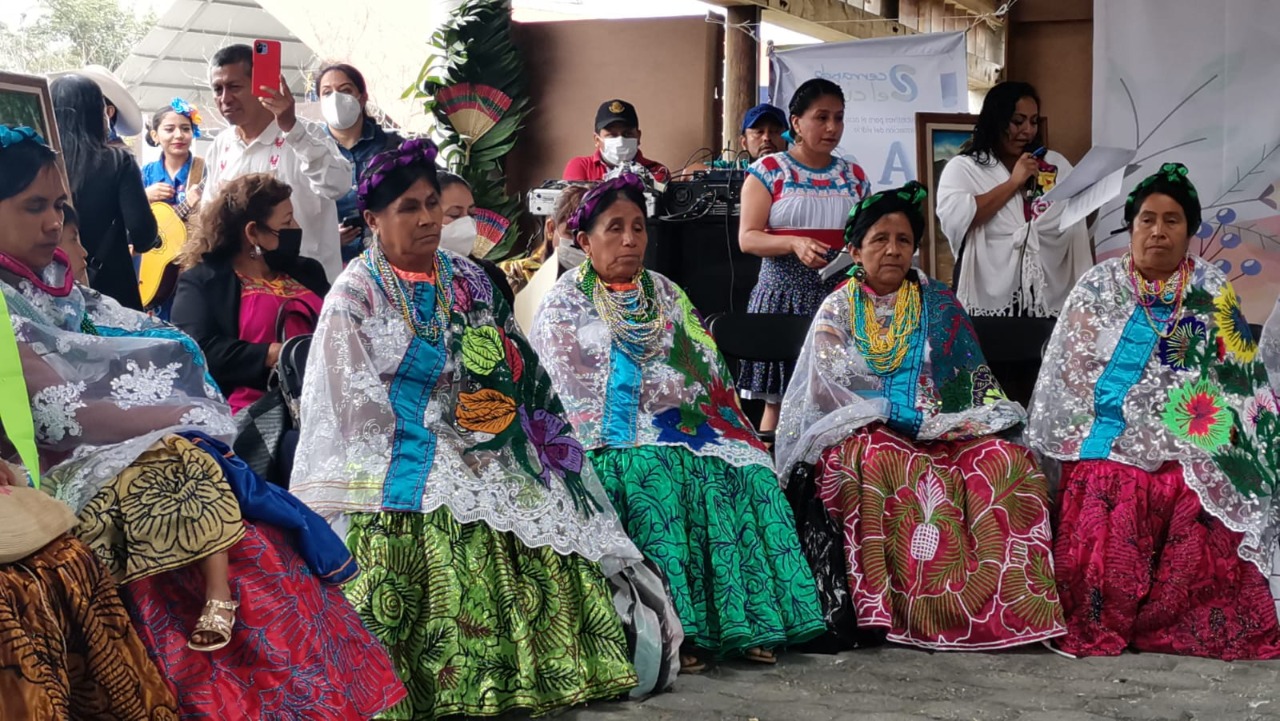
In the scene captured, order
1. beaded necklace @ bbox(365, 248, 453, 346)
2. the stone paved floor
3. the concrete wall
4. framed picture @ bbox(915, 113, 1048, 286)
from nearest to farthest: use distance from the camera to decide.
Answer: the stone paved floor
beaded necklace @ bbox(365, 248, 453, 346)
framed picture @ bbox(915, 113, 1048, 286)
the concrete wall

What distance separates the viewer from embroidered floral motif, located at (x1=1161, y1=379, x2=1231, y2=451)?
475cm

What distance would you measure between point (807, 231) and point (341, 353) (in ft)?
8.29

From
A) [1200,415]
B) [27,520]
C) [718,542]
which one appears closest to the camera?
[27,520]

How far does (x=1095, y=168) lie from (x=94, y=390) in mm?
3809

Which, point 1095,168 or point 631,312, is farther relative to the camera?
point 1095,168

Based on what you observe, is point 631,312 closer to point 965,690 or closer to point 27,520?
point 965,690

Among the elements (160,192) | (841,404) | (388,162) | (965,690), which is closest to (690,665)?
(965,690)

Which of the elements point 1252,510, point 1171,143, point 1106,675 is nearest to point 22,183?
point 1106,675

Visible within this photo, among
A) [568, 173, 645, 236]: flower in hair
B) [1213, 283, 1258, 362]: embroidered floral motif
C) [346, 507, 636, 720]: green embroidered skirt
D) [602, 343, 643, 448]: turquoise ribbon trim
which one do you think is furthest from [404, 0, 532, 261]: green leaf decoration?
[346, 507, 636, 720]: green embroidered skirt

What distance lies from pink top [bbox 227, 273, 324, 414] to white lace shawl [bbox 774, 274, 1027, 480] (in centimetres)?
159

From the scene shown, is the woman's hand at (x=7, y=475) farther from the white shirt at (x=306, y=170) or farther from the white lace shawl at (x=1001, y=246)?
the white lace shawl at (x=1001, y=246)

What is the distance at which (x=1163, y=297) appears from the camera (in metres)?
4.93

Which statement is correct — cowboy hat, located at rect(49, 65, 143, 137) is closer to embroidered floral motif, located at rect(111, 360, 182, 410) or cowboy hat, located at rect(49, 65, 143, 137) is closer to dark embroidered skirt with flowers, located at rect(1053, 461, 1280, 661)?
embroidered floral motif, located at rect(111, 360, 182, 410)

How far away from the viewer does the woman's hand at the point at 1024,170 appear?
5.93 metres
